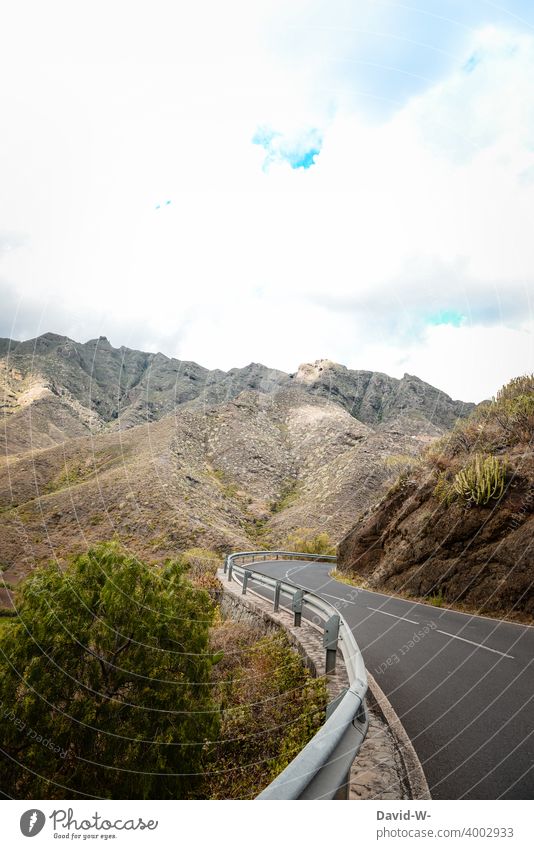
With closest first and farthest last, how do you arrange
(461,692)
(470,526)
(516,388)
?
1. (461,692)
2. (470,526)
3. (516,388)

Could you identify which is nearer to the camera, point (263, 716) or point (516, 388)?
point (263, 716)

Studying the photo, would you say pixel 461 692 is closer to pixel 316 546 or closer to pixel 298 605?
pixel 298 605

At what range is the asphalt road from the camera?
3494 mm

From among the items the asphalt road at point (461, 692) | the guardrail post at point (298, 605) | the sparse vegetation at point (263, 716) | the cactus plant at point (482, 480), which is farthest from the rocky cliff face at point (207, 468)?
the sparse vegetation at point (263, 716)

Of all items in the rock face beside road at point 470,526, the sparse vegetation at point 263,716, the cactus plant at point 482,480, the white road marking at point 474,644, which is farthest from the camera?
the cactus plant at point 482,480

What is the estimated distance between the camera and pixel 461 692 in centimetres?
569

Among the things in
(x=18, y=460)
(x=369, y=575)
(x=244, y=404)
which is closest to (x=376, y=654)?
(x=369, y=575)

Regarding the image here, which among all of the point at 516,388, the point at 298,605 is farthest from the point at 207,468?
the point at 298,605

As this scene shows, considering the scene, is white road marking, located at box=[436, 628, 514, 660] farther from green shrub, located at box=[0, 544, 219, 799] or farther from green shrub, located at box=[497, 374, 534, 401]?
green shrub, located at box=[497, 374, 534, 401]

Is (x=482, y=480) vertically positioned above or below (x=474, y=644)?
above

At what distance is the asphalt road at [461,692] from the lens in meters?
3.49

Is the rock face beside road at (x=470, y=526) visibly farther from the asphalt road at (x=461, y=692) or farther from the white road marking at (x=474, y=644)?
the white road marking at (x=474, y=644)

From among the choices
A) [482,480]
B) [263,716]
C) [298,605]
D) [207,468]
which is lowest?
[263,716]

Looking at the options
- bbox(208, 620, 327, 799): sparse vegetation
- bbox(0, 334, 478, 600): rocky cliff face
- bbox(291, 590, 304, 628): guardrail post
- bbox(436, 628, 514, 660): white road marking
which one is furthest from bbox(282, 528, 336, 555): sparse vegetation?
bbox(436, 628, 514, 660): white road marking
